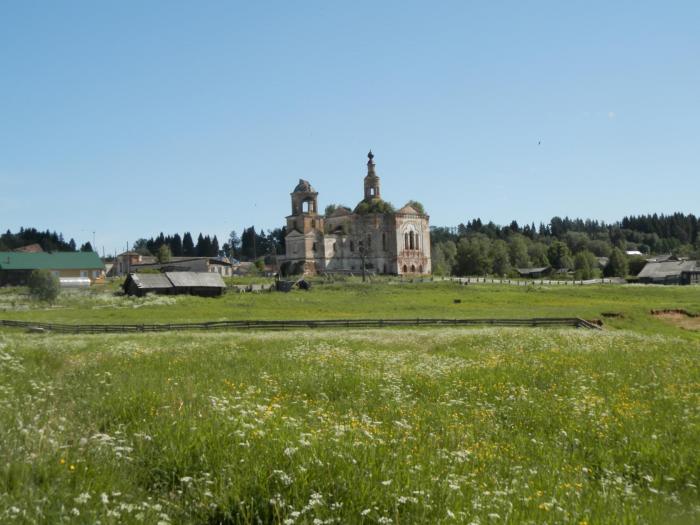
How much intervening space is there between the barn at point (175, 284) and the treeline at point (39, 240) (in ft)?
331

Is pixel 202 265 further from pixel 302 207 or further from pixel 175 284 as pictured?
pixel 175 284

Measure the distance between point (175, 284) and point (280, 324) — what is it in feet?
88.7

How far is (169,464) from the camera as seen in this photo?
720cm

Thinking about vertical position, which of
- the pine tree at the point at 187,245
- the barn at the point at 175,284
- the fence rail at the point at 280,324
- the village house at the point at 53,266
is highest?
the pine tree at the point at 187,245

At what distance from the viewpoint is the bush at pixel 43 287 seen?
5338cm

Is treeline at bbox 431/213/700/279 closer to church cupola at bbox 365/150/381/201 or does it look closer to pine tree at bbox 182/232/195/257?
church cupola at bbox 365/150/381/201

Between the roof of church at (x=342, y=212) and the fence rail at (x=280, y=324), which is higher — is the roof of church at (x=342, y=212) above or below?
above

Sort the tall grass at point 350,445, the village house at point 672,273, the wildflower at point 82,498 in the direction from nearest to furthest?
the wildflower at point 82,498, the tall grass at point 350,445, the village house at point 672,273

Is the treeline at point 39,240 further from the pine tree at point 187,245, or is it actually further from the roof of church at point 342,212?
the roof of church at point 342,212

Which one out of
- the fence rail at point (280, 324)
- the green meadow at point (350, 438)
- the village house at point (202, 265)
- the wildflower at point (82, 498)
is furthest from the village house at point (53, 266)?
the wildflower at point (82, 498)

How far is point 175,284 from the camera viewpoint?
194 ft

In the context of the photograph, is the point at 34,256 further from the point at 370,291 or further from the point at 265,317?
the point at 265,317

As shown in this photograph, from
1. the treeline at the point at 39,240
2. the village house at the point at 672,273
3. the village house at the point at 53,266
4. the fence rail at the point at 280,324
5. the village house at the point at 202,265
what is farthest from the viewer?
the treeline at the point at 39,240

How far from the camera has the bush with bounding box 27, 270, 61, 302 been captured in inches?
2101
